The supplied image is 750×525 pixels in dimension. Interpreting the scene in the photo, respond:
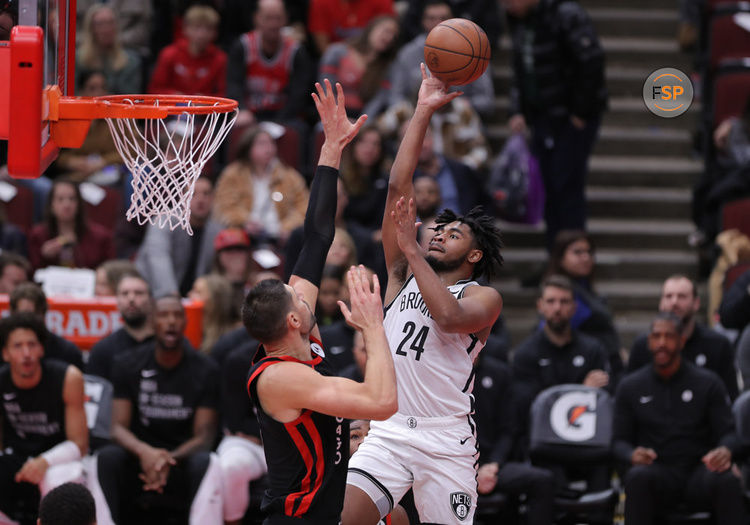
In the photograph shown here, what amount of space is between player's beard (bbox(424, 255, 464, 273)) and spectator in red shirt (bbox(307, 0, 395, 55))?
6324 mm

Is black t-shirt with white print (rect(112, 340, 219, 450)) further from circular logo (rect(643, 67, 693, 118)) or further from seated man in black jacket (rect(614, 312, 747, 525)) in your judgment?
circular logo (rect(643, 67, 693, 118))

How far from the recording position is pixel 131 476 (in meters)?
7.79

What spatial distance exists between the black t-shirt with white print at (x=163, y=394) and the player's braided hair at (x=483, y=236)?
2753 millimetres

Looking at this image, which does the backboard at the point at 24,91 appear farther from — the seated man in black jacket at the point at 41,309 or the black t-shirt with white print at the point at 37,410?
the seated man in black jacket at the point at 41,309

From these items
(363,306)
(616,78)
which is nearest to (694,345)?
(363,306)

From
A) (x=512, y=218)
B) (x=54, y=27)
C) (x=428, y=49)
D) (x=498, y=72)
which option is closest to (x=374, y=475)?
(x=428, y=49)

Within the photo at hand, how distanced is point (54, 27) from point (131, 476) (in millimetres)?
3349

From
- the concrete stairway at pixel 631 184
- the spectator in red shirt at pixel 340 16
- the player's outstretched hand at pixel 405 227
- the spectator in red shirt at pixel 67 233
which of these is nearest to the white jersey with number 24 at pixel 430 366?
the player's outstretched hand at pixel 405 227

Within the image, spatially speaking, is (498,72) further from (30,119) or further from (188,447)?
(30,119)

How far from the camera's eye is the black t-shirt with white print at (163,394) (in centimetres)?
800

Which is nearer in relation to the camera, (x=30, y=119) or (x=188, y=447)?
(x=30, y=119)

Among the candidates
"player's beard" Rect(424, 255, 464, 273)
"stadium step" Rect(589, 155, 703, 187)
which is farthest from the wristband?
"stadium step" Rect(589, 155, 703, 187)

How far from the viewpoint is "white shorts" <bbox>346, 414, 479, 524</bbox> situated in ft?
18.5

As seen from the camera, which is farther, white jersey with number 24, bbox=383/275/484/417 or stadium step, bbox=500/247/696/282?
stadium step, bbox=500/247/696/282
